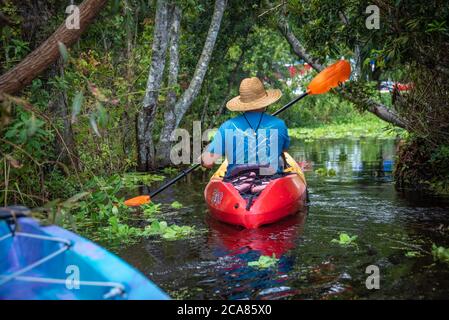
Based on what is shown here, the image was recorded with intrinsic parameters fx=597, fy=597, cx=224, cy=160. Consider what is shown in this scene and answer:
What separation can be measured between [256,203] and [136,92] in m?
1.91

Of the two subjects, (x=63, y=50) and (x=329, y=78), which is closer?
(x=63, y=50)

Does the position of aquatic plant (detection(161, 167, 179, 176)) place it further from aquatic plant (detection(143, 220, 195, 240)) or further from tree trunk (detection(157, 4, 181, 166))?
aquatic plant (detection(143, 220, 195, 240))

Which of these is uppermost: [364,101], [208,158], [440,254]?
[364,101]

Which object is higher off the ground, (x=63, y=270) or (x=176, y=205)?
(x=63, y=270)

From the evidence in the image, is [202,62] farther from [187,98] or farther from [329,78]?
[329,78]

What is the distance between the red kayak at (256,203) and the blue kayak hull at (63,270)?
119 inches

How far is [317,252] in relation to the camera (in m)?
5.91

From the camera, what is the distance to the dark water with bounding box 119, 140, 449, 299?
477 cm

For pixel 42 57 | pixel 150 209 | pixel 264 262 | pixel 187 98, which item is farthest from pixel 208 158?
pixel 187 98

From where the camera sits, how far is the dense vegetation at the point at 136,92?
19.2 ft

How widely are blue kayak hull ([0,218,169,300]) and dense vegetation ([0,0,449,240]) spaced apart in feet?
1.04

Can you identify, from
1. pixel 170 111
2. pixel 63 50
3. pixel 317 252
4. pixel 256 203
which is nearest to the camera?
pixel 63 50

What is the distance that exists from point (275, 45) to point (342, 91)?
12629mm
